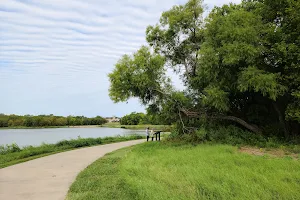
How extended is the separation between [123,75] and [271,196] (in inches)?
421

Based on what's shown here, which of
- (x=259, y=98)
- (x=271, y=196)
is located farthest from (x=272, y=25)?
(x=271, y=196)

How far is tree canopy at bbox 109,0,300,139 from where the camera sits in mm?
12008

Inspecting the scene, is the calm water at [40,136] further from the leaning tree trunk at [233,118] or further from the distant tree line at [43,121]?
the distant tree line at [43,121]

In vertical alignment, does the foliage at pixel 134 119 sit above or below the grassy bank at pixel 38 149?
above

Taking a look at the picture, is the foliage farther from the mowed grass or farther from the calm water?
the mowed grass

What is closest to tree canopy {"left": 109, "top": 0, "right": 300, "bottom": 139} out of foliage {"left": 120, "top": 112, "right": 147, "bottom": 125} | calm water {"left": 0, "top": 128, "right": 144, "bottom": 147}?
calm water {"left": 0, "top": 128, "right": 144, "bottom": 147}

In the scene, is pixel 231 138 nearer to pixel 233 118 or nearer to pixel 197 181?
pixel 233 118

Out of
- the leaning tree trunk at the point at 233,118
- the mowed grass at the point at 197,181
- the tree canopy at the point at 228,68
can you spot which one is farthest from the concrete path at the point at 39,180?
the leaning tree trunk at the point at 233,118

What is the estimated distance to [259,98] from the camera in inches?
597

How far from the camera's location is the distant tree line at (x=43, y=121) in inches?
2479

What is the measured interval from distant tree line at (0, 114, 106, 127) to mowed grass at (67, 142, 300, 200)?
60.8 m

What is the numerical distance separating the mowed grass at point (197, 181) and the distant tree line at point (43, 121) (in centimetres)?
6084

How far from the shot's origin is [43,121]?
64.1 metres

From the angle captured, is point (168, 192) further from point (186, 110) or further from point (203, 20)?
point (203, 20)
